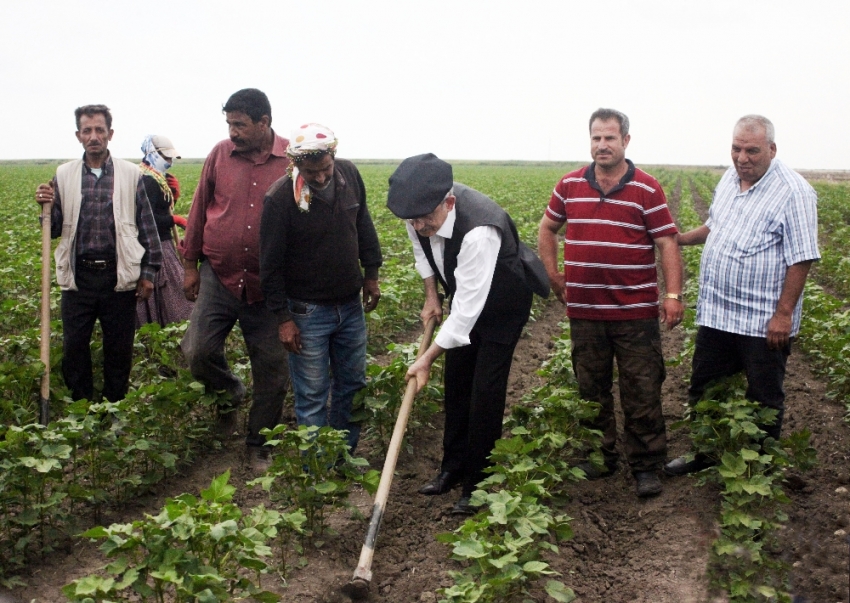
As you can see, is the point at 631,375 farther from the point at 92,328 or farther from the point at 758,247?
the point at 92,328

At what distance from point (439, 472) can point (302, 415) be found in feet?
2.89

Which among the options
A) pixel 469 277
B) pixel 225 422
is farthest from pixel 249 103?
pixel 225 422

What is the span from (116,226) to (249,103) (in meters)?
1.21

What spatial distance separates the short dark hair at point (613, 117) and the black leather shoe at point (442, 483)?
1878 millimetres

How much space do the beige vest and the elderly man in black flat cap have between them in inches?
68.6

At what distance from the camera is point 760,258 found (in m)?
3.90

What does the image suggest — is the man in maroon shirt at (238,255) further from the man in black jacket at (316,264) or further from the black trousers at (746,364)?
the black trousers at (746,364)

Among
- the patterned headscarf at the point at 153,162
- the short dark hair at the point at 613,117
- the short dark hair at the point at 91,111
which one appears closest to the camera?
the short dark hair at the point at 613,117

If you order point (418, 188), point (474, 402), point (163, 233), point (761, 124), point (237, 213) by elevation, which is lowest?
point (474, 402)

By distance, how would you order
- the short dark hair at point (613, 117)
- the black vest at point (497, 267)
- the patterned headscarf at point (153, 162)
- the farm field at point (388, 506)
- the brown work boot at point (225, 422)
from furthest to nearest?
1. the patterned headscarf at point (153, 162)
2. the brown work boot at point (225, 422)
3. the short dark hair at point (613, 117)
4. the black vest at point (497, 267)
5. the farm field at point (388, 506)

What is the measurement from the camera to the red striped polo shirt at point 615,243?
13.1ft

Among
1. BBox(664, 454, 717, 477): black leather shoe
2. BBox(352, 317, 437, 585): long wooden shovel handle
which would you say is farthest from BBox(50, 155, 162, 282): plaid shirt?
BBox(664, 454, 717, 477): black leather shoe

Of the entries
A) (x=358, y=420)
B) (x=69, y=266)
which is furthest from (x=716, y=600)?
(x=69, y=266)

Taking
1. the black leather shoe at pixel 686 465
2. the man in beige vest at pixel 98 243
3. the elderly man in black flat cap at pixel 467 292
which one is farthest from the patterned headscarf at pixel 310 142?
the black leather shoe at pixel 686 465
